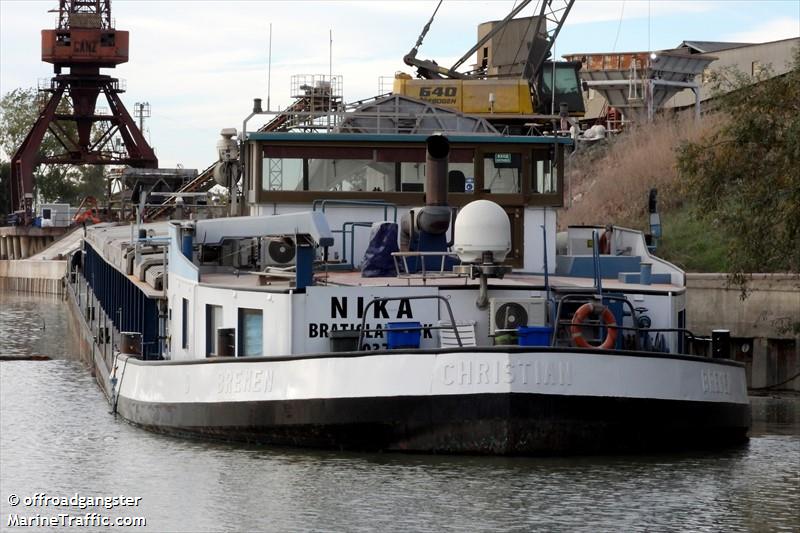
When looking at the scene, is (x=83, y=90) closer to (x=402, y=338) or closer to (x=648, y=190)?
(x=648, y=190)

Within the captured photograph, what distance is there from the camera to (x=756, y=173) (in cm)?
2594

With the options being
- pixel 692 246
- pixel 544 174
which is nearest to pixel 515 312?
pixel 544 174

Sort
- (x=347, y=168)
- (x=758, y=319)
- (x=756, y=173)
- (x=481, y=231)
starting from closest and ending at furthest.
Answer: (x=481, y=231), (x=347, y=168), (x=756, y=173), (x=758, y=319)

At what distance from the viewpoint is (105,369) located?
29.7 m

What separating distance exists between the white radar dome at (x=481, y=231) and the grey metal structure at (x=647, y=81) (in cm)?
4197

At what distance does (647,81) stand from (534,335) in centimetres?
4390

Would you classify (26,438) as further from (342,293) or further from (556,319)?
(556,319)

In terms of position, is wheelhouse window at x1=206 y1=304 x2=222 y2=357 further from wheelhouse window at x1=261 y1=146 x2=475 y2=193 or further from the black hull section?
wheelhouse window at x1=261 y1=146 x2=475 y2=193

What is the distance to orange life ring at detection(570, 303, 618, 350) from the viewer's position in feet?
63.5

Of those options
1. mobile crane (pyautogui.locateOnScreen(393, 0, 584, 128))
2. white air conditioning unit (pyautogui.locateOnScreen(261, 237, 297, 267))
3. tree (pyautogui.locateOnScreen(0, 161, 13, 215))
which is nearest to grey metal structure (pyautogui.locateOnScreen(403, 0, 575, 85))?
mobile crane (pyautogui.locateOnScreen(393, 0, 584, 128))

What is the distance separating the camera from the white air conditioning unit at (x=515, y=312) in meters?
19.5

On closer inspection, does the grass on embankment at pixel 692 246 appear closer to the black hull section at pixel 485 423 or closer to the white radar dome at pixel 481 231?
the black hull section at pixel 485 423

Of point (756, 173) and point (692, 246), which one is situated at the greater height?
point (756, 173)

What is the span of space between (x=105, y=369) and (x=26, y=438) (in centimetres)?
659
